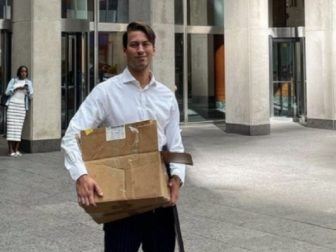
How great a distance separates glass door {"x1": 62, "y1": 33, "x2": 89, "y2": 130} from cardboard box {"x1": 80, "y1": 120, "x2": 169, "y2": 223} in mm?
14609

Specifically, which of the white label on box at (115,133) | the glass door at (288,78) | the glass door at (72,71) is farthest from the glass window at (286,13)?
the white label on box at (115,133)

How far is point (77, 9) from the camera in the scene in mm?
18766

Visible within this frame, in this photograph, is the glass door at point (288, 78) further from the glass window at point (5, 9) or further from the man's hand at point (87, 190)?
the man's hand at point (87, 190)

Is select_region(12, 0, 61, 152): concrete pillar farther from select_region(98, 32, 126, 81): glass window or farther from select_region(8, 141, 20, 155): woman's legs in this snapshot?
select_region(98, 32, 126, 81): glass window

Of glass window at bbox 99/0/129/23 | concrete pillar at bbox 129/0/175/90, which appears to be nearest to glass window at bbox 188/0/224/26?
A: glass window at bbox 99/0/129/23

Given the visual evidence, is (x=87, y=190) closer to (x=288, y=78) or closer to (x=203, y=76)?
(x=203, y=76)

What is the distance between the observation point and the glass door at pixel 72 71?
1748cm

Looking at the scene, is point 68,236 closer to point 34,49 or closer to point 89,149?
point 89,149

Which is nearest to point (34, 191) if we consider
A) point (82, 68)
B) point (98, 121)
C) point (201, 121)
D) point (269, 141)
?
point (98, 121)

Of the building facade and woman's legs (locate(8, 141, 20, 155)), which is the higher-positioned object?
the building facade

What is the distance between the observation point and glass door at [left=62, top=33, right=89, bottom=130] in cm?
1748

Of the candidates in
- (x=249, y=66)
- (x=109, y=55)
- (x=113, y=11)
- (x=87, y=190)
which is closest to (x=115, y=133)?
(x=87, y=190)

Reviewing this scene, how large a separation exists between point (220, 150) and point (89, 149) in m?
11.2

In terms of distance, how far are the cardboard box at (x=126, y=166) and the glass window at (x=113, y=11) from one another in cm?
1674
